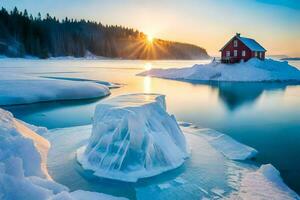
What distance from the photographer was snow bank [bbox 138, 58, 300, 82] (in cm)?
3950

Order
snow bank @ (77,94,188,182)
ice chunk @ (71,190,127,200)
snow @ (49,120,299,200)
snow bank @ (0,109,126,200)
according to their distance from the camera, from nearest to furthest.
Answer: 1. snow bank @ (0,109,126,200)
2. ice chunk @ (71,190,127,200)
3. snow @ (49,120,299,200)
4. snow bank @ (77,94,188,182)

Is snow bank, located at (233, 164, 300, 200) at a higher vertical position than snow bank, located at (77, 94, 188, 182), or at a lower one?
lower

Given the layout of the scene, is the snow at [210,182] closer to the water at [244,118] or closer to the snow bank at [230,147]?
the snow bank at [230,147]

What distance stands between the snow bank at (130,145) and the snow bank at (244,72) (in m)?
33.7

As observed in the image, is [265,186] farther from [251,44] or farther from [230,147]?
[251,44]

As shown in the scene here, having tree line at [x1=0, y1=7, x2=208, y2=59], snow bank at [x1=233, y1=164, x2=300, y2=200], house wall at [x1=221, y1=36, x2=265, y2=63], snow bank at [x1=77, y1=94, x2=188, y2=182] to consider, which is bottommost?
snow bank at [x1=233, y1=164, x2=300, y2=200]

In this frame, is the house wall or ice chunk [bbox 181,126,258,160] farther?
the house wall

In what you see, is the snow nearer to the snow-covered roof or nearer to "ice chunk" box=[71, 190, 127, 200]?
"ice chunk" box=[71, 190, 127, 200]

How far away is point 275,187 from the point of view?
22.6 feet

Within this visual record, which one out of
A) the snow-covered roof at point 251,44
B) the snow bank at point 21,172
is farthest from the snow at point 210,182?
the snow-covered roof at point 251,44

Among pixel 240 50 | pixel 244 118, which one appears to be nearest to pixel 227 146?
pixel 244 118

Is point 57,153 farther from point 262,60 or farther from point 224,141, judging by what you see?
point 262,60

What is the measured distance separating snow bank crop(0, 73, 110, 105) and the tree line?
53509 millimetres

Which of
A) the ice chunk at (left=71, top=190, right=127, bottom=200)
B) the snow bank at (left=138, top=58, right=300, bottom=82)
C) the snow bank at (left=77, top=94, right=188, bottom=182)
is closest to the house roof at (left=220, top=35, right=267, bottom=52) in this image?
the snow bank at (left=138, top=58, right=300, bottom=82)
